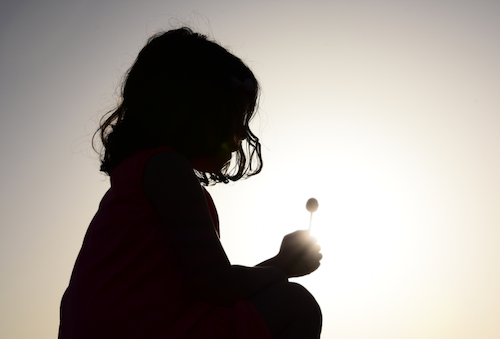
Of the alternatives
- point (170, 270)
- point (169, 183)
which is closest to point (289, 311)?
point (170, 270)

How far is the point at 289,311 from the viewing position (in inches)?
39.3

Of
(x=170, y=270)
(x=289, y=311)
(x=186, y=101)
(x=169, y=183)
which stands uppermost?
(x=186, y=101)

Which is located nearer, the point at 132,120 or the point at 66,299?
the point at 66,299

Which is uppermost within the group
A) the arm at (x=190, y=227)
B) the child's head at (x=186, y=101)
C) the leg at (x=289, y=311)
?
the child's head at (x=186, y=101)

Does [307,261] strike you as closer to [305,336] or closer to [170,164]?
[305,336]

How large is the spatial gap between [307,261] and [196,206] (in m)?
0.47

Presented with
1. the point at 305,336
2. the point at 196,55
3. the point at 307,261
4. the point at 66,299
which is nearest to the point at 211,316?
the point at 305,336

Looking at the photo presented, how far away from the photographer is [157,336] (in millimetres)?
908

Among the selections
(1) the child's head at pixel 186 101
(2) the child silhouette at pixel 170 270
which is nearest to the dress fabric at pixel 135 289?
(2) the child silhouette at pixel 170 270

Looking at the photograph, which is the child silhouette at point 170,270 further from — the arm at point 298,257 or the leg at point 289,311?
the arm at point 298,257

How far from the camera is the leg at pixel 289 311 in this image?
98 centimetres

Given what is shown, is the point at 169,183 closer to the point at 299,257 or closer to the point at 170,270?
the point at 170,270

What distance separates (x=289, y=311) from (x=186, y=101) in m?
0.58

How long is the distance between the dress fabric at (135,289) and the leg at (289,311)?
26 mm
